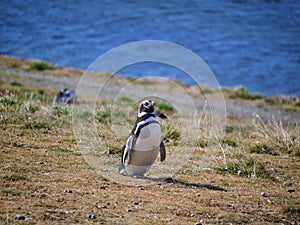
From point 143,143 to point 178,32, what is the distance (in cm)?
3575

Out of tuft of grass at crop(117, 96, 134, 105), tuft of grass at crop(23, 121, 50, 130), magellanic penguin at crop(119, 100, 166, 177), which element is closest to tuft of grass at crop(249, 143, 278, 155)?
magellanic penguin at crop(119, 100, 166, 177)

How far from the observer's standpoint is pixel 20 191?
7.64 metres

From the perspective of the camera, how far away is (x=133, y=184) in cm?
848

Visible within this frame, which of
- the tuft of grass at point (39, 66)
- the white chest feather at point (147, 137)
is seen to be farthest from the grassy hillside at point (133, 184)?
the tuft of grass at point (39, 66)

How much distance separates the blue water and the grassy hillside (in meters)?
21.5

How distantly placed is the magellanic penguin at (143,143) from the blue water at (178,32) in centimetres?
2433

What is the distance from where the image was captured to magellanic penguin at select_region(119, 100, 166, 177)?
8797 millimetres

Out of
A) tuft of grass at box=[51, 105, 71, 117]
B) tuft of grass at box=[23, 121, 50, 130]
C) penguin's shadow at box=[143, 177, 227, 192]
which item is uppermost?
tuft of grass at box=[51, 105, 71, 117]

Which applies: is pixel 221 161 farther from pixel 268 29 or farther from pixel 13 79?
pixel 268 29

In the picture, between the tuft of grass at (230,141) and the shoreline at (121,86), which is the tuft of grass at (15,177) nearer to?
the tuft of grass at (230,141)

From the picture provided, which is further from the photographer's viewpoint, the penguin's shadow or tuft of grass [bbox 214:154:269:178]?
tuft of grass [bbox 214:154:269:178]

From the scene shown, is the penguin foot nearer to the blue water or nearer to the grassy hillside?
the grassy hillside

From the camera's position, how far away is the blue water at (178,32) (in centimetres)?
3628

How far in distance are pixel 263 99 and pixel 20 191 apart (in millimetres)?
21169
